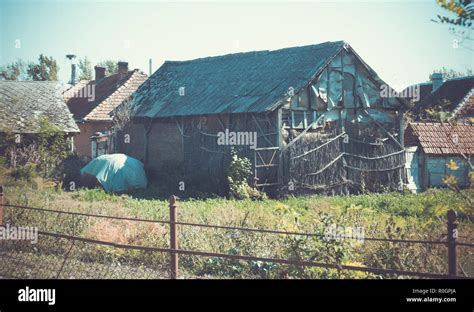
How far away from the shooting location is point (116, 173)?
22.2m

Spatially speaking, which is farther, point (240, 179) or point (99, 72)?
point (99, 72)

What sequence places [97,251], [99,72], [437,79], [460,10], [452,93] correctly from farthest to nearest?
[99,72] < [437,79] < [452,93] < [97,251] < [460,10]

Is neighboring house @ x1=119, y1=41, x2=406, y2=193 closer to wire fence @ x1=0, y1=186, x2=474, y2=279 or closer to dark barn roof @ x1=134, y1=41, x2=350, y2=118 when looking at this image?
dark barn roof @ x1=134, y1=41, x2=350, y2=118

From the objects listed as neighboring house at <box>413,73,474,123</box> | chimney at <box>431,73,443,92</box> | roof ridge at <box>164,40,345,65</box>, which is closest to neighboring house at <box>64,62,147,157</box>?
roof ridge at <box>164,40,345,65</box>

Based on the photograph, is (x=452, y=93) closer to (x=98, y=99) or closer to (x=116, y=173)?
(x=116, y=173)

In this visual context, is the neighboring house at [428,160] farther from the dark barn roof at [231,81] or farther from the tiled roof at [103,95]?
the tiled roof at [103,95]

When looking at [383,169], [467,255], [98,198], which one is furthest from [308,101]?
[467,255]

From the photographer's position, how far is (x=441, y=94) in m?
33.3

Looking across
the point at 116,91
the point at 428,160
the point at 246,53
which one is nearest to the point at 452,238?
the point at 428,160

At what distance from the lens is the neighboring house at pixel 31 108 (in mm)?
25047

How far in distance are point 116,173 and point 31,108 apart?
7906 millimetres

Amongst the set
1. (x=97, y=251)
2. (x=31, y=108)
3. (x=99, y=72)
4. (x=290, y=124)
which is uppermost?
(x=99, y=72)

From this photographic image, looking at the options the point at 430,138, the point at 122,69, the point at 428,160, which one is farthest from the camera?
the point at 122,69
